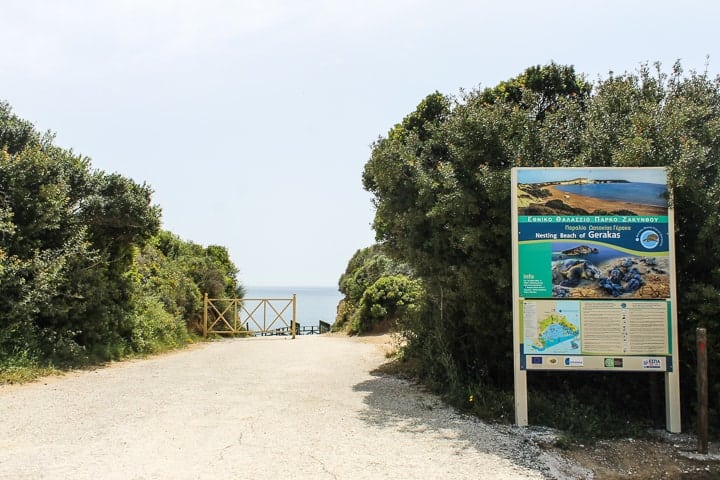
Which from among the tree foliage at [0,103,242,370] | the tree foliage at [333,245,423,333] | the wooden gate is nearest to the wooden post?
the tree foliage at [0,103,242,370]

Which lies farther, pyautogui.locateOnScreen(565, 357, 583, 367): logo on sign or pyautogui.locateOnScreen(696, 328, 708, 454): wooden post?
pyautogui.locateOnScreen(565, 357, 583, 367): logo on sign

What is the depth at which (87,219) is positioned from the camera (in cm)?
1247

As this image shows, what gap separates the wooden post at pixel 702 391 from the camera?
6008mm

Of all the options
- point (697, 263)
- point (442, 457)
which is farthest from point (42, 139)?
point (697, 263)

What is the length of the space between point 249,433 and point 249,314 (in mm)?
16821

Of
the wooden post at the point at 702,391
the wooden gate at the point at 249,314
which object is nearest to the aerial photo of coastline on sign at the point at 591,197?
the wooden post at the point at 702,391

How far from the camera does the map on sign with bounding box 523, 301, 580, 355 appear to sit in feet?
22.4

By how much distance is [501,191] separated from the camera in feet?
24.4

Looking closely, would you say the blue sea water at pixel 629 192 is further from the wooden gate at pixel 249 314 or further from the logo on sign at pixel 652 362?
the wooden gate at pixel 249 314

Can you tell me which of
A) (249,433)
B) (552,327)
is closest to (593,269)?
(552,327)

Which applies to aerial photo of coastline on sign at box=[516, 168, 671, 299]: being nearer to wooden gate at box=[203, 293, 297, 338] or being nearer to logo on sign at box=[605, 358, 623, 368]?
logo on sign at box=[605, 358, 623, 368]

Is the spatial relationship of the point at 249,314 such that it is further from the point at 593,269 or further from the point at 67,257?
the point at 593,269

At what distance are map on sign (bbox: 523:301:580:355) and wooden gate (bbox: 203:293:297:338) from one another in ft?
52.8

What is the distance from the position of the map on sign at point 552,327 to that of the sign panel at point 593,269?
0.01 metres
